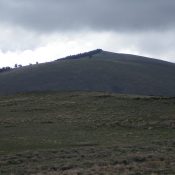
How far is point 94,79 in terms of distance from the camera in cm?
17250

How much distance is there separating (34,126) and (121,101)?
674 inches

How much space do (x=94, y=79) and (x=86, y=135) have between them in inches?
5199

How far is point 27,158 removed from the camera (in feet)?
89.8

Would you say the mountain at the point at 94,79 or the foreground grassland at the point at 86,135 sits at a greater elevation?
the mountain at the point at 94,79

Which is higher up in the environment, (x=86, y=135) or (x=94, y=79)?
(x=94, y=79)

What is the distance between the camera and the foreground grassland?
23.5 m

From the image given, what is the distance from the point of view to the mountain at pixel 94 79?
16139cm

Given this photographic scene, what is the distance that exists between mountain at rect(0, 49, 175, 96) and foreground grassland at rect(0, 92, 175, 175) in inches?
3414

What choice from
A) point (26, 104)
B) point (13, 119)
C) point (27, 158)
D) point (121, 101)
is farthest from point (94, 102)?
point (27, 158)

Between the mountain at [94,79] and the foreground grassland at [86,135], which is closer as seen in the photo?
the foreground grassland at [86,135]

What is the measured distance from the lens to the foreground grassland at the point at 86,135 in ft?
77.2

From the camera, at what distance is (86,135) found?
40.6 m

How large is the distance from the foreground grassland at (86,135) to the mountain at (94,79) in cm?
8672

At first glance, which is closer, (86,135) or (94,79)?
(86,135)
